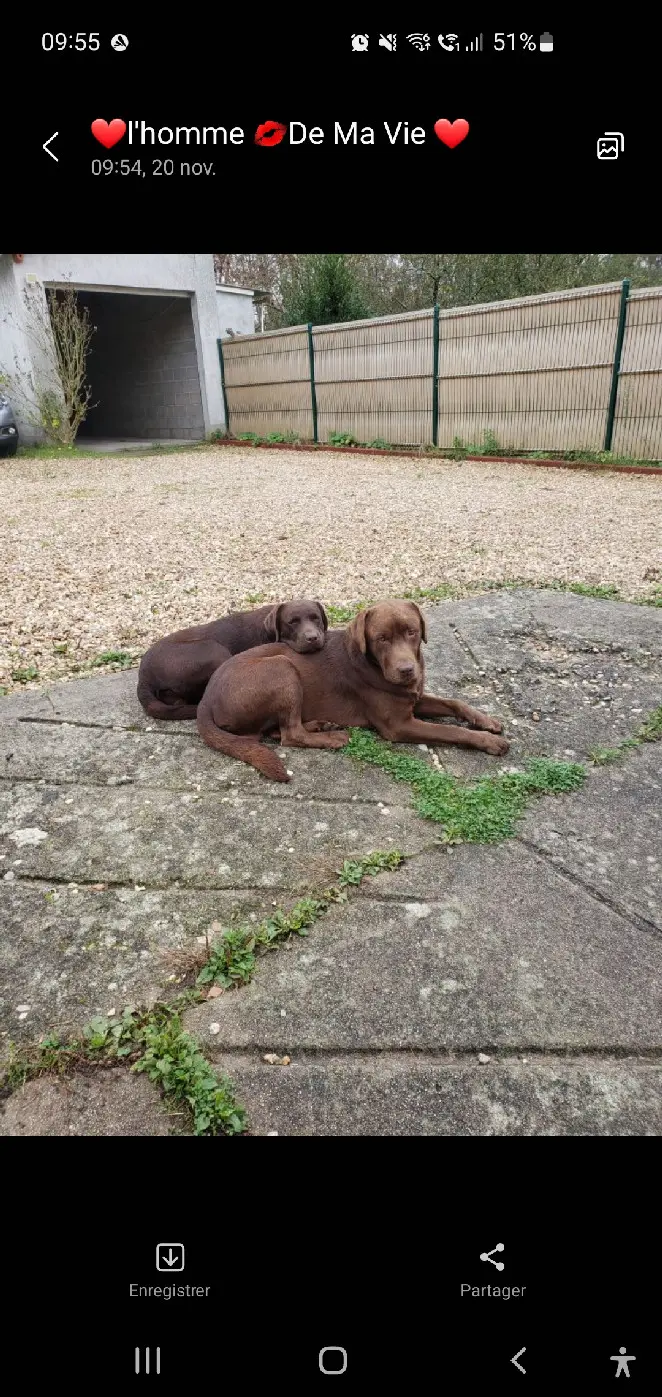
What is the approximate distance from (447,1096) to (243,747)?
1.88 metres

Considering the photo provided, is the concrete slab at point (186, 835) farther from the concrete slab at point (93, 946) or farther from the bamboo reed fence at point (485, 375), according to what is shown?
the bamboo reed fence at point (485, 375)

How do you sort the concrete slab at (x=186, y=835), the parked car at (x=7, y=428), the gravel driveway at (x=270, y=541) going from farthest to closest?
the parked car at (x=7, y=428) → the gravel driveway at (x=270, y=541) → the concrete slab at (x=186, y=835)

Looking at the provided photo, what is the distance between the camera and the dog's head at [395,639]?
3438 millimetres

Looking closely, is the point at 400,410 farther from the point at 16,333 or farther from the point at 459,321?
the point at 16,333

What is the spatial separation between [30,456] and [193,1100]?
55.9 ft

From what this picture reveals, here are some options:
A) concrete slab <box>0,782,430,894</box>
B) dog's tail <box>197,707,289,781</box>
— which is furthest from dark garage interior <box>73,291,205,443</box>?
concrete slab <box>0,782,430,894</box>

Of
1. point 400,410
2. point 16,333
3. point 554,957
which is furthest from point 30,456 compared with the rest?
point 554,957

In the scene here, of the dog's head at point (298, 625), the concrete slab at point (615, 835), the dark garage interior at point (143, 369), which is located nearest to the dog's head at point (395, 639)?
the dog's head at point (298, 625)

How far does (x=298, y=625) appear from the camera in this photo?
154 inches

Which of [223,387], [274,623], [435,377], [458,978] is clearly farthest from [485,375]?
[458,978]

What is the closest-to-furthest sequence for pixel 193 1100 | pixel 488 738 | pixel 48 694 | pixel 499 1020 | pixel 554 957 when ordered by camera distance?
pixel 193 1100
pixel 499 1020
pixel 554 957
pixel 488 738
pixel 48 694

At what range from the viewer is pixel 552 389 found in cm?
1324
